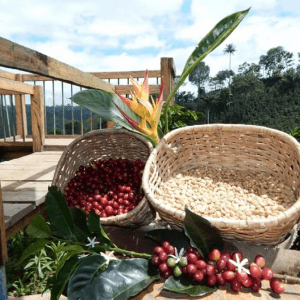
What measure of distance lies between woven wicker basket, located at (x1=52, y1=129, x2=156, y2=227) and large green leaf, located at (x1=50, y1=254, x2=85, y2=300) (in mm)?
386

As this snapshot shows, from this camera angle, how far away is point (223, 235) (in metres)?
0.91

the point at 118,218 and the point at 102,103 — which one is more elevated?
the point at 102,103

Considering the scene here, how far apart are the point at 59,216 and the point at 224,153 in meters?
0.72

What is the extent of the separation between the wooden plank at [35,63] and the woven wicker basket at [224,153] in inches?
23.7

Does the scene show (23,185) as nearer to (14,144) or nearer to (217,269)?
(217,269)

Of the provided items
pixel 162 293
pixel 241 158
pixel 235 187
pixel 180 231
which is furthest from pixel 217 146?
pixel 162 293

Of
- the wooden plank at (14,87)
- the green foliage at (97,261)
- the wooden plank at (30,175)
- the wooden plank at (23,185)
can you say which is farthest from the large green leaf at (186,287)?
the wooden plank at (14,87)

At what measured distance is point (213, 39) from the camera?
4.15 ft

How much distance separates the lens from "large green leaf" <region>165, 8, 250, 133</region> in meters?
1.24

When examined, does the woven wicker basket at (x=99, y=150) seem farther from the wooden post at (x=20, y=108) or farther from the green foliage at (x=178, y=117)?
the wooden post at (x=20, y=108)

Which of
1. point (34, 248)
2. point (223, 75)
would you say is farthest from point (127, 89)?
point (223, 75)

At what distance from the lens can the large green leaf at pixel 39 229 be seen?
3.24 feet

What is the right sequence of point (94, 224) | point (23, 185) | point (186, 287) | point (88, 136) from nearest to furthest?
point (186, 287) < point (94, 224) < point (88, 136) < point (23, 185)

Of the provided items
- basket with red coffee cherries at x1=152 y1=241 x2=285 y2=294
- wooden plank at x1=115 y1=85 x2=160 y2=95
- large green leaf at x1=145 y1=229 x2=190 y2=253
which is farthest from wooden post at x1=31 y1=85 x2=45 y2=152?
basket with red coffee cherries at x1=152 y1=241 x2=285 y2=294
